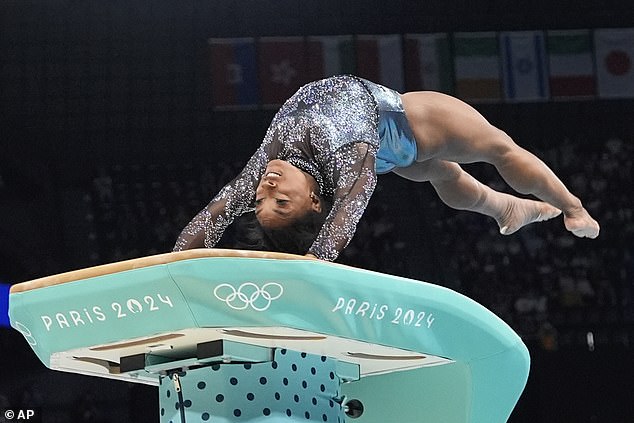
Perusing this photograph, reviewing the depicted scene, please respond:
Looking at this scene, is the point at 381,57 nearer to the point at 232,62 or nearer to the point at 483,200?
the point at 232,62

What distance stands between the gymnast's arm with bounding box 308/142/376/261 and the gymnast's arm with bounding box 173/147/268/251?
30cm

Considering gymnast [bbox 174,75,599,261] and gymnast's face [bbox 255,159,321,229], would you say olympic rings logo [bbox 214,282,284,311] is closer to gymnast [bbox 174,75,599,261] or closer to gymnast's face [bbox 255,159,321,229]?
gymnast [bbox 174,75,599,261]

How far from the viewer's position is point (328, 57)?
9.34 metres

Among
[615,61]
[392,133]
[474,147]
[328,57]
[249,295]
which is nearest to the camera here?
[249,295]

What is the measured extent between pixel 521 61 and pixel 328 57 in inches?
74.2

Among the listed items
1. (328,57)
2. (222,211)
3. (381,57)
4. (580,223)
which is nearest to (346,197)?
(222,211)

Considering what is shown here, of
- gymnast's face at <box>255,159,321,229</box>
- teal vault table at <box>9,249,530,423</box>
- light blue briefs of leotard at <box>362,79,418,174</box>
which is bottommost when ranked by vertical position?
teal vault table at <box>9,249,530,423</box>

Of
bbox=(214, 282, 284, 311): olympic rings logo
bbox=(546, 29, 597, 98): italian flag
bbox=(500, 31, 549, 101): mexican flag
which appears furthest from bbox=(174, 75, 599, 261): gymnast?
bbox=(546, 29, 597, 98): italian flag

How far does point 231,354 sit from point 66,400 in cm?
610

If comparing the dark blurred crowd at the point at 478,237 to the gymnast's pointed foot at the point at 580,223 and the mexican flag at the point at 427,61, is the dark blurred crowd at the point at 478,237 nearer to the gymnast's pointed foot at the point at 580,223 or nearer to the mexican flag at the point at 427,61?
the mexican flag at the point at 427,61

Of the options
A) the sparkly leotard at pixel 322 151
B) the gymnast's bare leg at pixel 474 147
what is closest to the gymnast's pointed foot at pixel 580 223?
the gymnast's bare leg at pixel 474 147

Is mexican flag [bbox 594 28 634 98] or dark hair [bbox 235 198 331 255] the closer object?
dark hair [bbox 235 198 331 255]

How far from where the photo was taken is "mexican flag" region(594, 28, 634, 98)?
31.5 feet

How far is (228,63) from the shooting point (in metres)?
9.45
